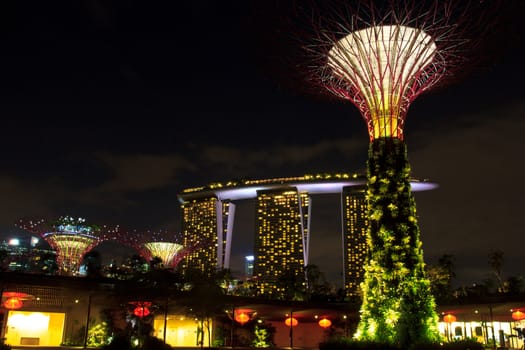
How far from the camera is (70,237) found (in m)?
53.5

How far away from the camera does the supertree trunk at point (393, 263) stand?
21188 mm

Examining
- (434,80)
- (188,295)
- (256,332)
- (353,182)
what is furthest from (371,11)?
(353,182)

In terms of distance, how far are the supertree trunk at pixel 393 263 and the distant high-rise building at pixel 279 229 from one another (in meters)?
123

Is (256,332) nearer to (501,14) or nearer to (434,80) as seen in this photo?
(434,80)

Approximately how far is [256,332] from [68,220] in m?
23.3

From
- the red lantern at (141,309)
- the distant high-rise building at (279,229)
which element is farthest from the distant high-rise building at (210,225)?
the red lantern at (141,309)

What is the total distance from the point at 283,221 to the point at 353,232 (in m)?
20.5

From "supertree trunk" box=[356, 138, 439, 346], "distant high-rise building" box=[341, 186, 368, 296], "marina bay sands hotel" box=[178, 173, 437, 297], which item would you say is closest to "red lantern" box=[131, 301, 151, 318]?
"supertree trunk" box=[356, 138, 439, 346]

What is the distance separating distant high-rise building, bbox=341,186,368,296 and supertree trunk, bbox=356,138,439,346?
419 feet

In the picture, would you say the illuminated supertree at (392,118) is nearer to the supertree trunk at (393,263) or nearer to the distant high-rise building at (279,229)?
the supertree trunk at (393,263)

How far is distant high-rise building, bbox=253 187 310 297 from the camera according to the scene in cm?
14925

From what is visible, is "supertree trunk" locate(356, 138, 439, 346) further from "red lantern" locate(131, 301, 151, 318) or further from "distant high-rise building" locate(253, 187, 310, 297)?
"distant high-rise building" locate(253, 187, 310, 297)

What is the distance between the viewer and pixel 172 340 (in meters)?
45.5

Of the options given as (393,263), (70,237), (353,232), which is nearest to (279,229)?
(353,232)
